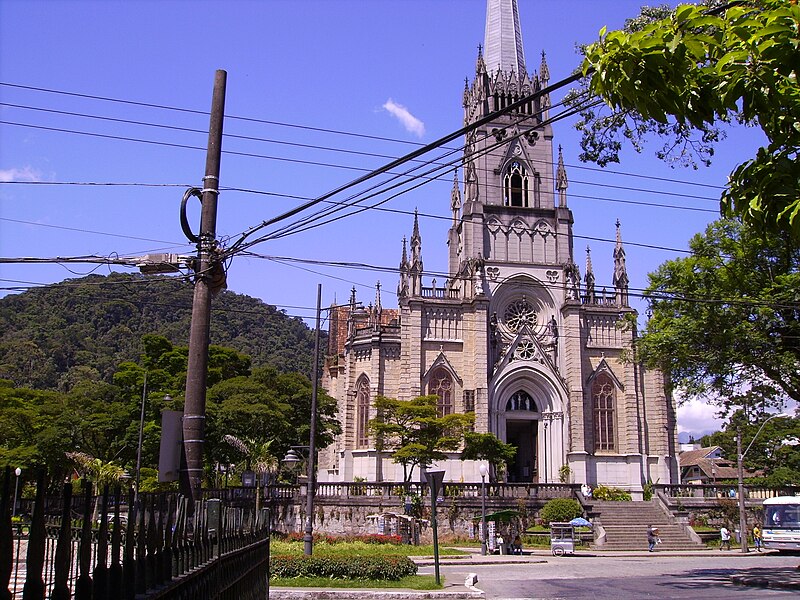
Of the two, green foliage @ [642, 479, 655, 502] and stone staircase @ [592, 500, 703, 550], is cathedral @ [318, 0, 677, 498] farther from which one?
stone staircase @ [592, 500, 703, 550]

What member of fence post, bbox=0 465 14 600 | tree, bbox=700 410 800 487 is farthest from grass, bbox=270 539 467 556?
tree, bbox=700 410 800 487

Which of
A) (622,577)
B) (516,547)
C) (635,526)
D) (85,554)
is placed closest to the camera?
(85,554)

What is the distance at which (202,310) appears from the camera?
33.9ft

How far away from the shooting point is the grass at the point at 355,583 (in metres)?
17.5

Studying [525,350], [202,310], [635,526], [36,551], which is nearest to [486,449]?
[635,526]

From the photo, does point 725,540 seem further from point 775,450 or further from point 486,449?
point 775,450

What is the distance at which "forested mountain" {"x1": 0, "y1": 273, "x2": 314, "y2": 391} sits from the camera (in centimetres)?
8900

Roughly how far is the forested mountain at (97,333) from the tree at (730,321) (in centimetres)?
6216

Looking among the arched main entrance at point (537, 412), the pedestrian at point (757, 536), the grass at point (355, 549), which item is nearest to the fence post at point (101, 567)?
the grass at point (355, 549)

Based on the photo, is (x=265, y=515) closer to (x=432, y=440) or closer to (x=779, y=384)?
(x=779, y=384)

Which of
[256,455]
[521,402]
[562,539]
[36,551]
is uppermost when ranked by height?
[521,402]

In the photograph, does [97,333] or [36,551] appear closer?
[36,551]

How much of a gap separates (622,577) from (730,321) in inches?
304

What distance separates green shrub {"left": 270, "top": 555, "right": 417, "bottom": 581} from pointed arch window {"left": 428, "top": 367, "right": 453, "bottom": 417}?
30795 mm
